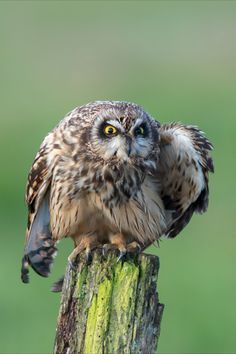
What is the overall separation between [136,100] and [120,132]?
10.8 m

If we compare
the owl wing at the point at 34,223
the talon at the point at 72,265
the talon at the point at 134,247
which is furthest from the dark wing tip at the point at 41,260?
the talon at the point at 72,265

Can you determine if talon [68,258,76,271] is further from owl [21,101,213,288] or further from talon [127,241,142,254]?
owl [21,101,213,288]

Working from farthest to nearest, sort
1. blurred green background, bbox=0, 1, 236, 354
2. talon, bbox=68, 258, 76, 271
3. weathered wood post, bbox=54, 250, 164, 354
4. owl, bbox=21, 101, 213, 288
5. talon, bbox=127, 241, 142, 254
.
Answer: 1. blurred green background, bbox=0, 1, 236, 354
2. owl, bbox=21, 101, 213, 288
3. talon, bbox=127, 241, 142, 254
4. talon, bbox=68, 258, 76, 271
5. weathered wood post, bbox=54, 250, 164, 354

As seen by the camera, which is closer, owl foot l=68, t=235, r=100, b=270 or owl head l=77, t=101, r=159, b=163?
owl foot l=68, t=235, r=100, b=270

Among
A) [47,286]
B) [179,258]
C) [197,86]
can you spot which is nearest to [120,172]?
[47,286]

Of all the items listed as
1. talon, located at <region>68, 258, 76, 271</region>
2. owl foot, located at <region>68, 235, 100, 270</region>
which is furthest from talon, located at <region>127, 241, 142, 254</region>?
talon, located at <region>68, 258, 76, 271</region>

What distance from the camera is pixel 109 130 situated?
24.9 ft

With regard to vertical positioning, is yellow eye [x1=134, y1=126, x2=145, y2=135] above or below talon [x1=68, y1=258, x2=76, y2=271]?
above

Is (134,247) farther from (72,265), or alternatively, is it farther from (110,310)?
(110,310)

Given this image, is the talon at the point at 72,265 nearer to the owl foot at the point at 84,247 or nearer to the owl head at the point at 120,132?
the owl foot at the point at 84,247

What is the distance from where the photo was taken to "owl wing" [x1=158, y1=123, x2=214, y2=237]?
321 inches

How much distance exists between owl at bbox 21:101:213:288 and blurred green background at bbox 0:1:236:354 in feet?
8.57

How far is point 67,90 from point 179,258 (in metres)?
6.86
